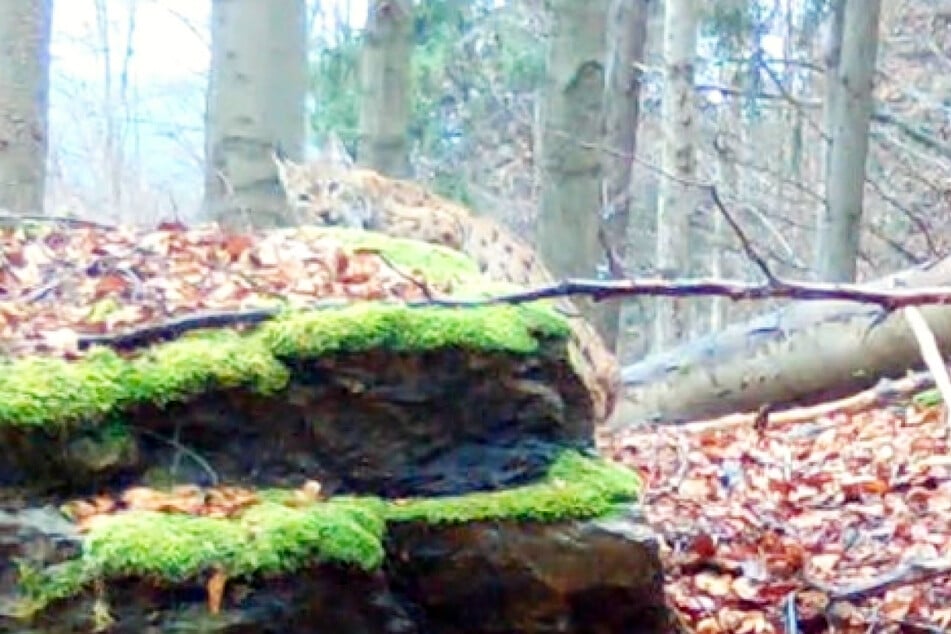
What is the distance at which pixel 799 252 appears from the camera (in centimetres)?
1988

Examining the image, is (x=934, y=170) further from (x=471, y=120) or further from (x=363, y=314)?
(x=363, y=314)

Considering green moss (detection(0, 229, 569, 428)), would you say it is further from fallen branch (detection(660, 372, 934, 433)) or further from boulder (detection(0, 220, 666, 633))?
fallen branch (detection(660, 372, 934, 433))

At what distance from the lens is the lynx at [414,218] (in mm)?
7070

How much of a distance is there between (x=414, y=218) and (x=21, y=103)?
2097 mm

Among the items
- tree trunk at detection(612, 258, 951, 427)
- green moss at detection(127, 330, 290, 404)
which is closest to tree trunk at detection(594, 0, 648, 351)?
tree trunk at detection(612, 258, 951, 427)

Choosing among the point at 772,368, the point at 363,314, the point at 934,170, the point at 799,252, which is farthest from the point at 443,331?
the point at 799,252

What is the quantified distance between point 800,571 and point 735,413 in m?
3.26

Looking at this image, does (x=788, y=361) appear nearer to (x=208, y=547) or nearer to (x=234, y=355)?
(x=234, y=355)

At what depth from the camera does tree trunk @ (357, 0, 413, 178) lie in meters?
10.1

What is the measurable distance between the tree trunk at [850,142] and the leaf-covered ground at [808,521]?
3.04 meters

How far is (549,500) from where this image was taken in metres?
3.83

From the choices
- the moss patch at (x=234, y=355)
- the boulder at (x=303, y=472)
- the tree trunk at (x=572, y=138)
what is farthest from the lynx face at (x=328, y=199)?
the moss patch at (x=234, y=355)

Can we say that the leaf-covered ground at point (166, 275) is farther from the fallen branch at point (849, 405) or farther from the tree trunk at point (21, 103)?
the fallen branch at point (849, 405)

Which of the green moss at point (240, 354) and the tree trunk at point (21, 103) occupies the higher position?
the tree trunk at point (21, 103)
